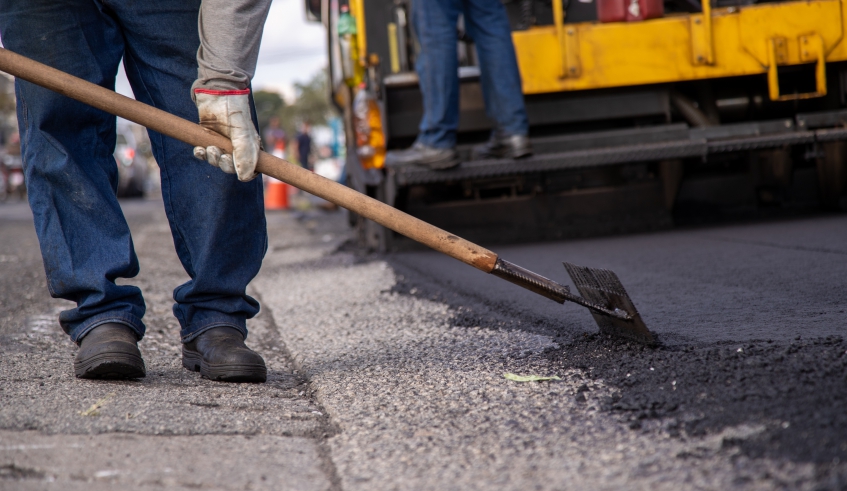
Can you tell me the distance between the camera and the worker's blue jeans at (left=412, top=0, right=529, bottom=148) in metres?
4.27

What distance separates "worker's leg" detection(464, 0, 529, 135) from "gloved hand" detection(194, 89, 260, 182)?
244 centimetres

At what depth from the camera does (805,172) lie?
524cm

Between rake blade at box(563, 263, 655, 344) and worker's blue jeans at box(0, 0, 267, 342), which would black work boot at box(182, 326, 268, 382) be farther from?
rake blade at box(563, 263, 655, 344)

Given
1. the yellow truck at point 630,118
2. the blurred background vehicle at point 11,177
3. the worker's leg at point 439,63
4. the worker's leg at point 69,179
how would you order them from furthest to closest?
the blurred background vehicle at point 11,177
the yellow truck at point 630,118
the worker's leg at point 439,63
the worker's leg at point 69,179

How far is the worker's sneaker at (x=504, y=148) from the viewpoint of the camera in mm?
4496

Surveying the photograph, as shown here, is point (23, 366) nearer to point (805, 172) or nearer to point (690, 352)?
point (690, 352)

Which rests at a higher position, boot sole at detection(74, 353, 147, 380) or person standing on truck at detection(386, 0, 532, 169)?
person standing on truck at detection(386, 0, 532, 169)

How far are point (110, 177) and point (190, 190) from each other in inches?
10.6

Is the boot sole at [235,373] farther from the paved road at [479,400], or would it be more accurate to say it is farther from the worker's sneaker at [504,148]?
the worker's sneaker at [504,148]

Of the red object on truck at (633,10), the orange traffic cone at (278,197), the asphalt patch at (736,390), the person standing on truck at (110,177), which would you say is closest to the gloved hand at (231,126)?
the person standing on truck at (110,177)

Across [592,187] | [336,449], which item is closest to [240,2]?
[336,449]

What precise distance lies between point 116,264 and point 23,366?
406mm

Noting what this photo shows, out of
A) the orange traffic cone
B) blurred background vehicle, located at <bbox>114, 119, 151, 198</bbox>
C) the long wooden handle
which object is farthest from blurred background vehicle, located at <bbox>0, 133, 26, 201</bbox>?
the long wooden handle

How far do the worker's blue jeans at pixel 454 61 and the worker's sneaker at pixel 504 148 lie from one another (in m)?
0.12
